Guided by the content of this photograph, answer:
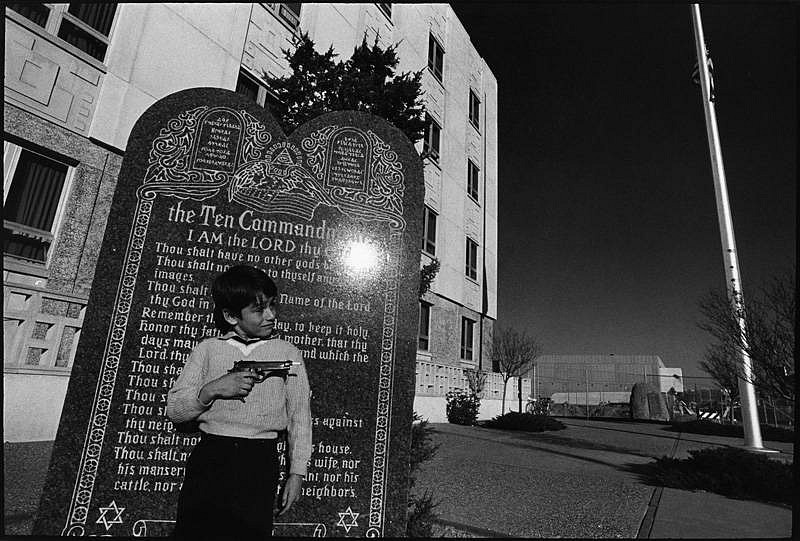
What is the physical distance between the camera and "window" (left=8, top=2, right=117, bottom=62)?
22.7 feet

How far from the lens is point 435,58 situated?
1820 centimetres

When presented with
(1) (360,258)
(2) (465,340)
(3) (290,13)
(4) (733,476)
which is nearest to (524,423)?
(2) (465,340)

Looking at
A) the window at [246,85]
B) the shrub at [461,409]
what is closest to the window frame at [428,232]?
the shrub at [461,409]

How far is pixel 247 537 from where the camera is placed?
2.50m

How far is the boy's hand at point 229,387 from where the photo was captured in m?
2.38

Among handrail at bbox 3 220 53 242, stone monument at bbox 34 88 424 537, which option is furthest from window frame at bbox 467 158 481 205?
stone monument at bbox 34 88 424 537

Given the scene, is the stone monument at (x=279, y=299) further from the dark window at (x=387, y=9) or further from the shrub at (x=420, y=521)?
the dark window at (x=387, y=9)

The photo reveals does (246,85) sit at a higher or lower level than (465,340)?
higher

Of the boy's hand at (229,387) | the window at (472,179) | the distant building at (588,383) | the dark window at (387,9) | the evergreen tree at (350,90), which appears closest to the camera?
the boy's hand at (229,387)

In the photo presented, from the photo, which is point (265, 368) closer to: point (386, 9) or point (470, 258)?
point (386, 9)

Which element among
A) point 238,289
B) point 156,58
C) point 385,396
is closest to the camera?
point 238,289

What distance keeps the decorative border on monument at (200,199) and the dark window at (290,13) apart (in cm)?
821

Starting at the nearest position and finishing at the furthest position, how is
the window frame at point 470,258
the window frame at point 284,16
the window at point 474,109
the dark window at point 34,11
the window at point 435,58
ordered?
Answer: the dark window at point 34,11 → the window frame at point 284,16 → the window at point 435,58 → the window frame at point 470,258 → the window at point 474,109

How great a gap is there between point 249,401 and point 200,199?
2.46m
